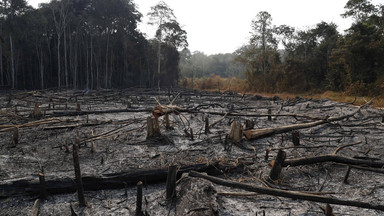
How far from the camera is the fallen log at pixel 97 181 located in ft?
10.5

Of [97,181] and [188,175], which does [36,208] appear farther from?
[188,175]

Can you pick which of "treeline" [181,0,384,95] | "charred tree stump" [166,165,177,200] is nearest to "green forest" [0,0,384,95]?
"treeline" [181,0,384,95]

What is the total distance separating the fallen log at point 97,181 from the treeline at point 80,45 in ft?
76.7

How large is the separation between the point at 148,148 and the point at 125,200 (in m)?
2.17

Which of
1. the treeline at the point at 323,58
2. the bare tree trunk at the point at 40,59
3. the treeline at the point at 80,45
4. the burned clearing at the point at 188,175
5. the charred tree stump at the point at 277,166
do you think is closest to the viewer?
the burned clearing at the point at 188,175

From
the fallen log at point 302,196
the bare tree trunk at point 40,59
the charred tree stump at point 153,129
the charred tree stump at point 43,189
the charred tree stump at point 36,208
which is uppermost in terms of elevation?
the bare tree trunk at point 40,59

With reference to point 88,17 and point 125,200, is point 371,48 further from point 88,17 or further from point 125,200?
point 88,17

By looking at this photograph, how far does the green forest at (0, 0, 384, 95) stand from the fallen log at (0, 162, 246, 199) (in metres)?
17.2

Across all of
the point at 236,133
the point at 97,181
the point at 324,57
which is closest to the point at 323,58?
the point at 324,57

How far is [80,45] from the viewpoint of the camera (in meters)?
27.7

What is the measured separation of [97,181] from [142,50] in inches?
1147

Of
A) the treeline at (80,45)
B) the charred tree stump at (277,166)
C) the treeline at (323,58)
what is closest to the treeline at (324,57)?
the treeline at (323,58)

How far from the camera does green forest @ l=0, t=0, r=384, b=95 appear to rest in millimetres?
17703

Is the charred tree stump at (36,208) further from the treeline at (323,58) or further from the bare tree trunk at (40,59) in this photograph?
the bare tree trunk at (40,59)
